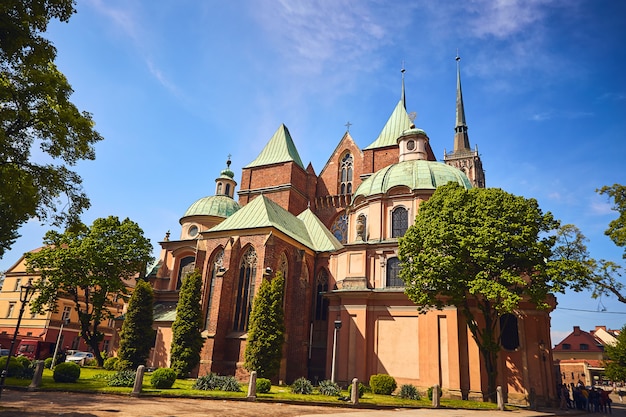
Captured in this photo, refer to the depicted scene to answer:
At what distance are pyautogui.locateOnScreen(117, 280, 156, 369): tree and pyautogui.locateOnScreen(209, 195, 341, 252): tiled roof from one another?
26.0 ft

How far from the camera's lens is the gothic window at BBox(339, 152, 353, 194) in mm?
44469

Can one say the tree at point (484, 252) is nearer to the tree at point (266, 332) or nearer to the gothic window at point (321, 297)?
the tree at point (266, 332)

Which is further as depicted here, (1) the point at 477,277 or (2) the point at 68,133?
(1) the point at 477,277

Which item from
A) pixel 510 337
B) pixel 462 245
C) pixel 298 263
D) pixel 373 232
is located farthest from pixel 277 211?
pixel 510 337

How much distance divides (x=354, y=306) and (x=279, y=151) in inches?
895

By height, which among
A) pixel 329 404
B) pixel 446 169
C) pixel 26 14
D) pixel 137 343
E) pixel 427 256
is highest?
pixel 446 169

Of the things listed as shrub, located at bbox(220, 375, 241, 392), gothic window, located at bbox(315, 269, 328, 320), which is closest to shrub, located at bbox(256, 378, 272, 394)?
shrub, located at bbox(220, 375, 241, 392)

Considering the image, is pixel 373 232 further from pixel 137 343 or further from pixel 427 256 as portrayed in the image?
pixel 137 343

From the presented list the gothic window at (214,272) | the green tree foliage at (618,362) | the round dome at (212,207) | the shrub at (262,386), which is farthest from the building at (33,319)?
the green tree foliage at (618,362)

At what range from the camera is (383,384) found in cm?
2558

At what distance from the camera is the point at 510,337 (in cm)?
2777

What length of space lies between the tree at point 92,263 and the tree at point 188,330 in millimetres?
9335

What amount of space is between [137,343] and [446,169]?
88.9 feet

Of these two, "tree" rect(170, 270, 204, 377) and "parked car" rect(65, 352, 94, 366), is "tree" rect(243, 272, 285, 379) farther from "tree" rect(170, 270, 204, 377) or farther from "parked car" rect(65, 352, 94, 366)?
A: "parked car" rect(65, 352, 94, 366)
